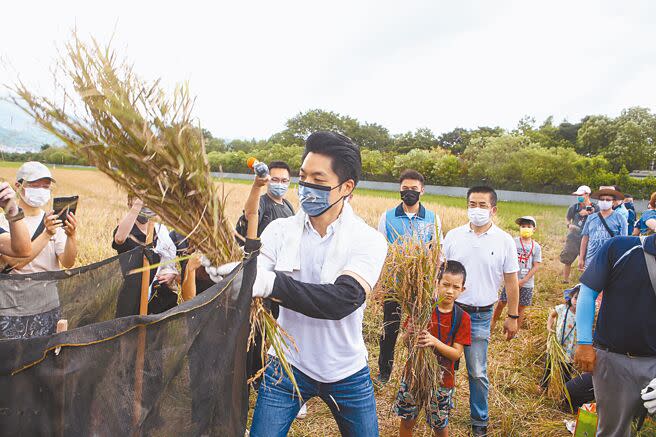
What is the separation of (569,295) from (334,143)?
2.71m

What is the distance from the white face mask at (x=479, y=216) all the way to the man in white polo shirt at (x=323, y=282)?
71.8 inches

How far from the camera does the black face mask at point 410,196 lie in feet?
13.4

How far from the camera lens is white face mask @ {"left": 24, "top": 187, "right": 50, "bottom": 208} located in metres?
2.75

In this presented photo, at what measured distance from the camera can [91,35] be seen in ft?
4.40

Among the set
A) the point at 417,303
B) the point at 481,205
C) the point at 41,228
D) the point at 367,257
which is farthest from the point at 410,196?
the point at 41,228

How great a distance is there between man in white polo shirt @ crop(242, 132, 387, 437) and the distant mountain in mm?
907

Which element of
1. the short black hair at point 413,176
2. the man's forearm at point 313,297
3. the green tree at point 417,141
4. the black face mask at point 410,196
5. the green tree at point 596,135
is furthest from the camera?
the green tree at point 417,141

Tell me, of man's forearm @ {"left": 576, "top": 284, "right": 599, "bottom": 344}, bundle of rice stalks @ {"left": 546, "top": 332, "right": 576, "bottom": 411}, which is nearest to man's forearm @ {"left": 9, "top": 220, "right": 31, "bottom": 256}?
man's forearm @ {"left": 576, "top": 284, "right": 599, "bottom": 344}

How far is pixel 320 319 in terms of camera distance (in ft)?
5.89

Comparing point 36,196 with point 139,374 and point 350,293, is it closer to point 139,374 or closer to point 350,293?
point 139,374

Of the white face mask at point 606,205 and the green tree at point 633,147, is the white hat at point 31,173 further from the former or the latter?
the green tree at point 633,147

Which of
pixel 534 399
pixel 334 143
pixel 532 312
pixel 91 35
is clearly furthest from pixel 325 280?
pixel 532 312

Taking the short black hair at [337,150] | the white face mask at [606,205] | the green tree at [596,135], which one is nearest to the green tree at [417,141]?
the green tree at [596,135]

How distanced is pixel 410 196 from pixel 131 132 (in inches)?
121
